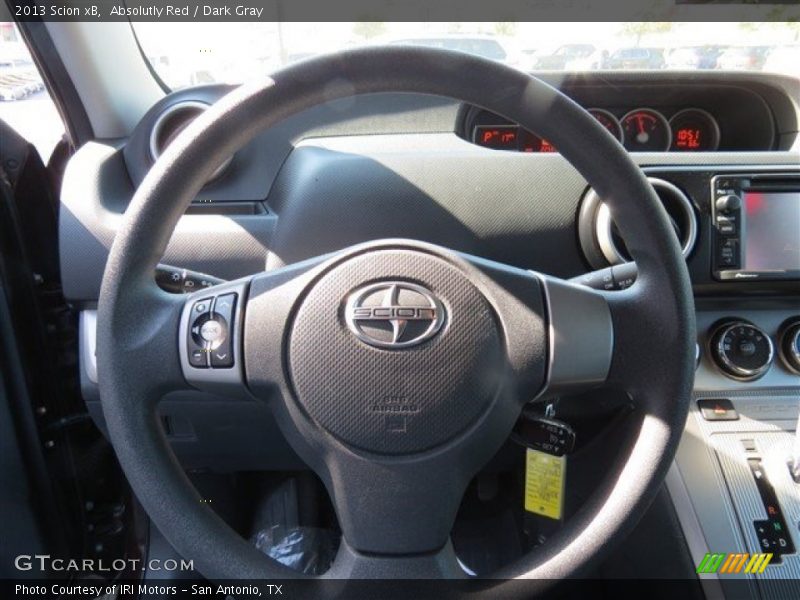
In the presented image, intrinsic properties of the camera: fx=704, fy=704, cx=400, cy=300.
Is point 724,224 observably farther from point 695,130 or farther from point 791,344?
point 695,130

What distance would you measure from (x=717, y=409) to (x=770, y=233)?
15.0 inches

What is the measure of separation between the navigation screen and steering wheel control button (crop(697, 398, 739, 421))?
11.0 inches

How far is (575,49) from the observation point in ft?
5.17

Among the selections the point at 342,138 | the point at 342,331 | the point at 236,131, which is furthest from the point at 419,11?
the point at 342,331

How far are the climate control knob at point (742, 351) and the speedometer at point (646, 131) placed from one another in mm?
522

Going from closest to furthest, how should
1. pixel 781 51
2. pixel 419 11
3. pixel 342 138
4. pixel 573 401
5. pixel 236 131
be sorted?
pixel 236 131 → pixel 573 401 → pixel 419 11 → pixel 342 138 → pixel 781 51

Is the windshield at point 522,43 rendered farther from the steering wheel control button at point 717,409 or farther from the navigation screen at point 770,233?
the steering wheel control button at point 717,409

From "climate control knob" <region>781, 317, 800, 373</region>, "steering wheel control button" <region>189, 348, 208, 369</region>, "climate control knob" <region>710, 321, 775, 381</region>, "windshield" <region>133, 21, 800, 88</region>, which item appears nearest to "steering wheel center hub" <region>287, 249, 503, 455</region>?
"steering wheel control button" <region>189, 348, 208, 369</region>

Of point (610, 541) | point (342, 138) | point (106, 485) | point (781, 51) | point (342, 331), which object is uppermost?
point (781, 51)

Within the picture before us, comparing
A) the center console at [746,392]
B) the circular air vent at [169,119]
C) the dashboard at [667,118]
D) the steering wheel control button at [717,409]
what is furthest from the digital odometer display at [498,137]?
the steering wheel control button at [717,409]

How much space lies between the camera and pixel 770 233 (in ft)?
4.79

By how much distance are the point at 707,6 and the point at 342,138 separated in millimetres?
830

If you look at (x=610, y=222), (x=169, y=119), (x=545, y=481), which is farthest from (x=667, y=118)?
(x=169, y=119)

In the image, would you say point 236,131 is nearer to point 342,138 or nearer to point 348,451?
point 348,451
